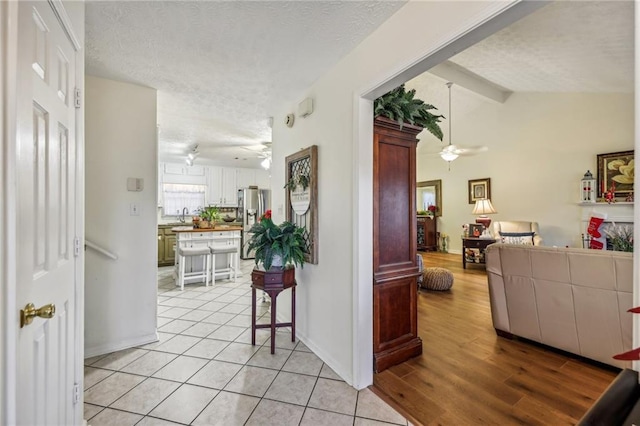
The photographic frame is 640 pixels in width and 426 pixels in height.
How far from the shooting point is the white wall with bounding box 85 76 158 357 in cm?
238

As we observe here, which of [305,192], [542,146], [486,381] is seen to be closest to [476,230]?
[542,146]

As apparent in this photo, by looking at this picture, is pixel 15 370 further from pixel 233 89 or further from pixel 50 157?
pixel 233 89

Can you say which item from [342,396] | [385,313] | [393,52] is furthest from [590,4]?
[342,396]

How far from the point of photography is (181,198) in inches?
265

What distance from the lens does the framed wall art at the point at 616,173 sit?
443cm


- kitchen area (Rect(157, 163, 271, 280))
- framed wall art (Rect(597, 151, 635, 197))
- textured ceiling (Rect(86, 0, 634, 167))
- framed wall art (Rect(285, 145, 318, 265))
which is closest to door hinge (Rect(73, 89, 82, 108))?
textured ceiling (Rect(86, 0, 634, 167))

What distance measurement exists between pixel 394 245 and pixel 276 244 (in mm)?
993

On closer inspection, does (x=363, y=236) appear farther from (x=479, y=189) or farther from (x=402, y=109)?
(x=479, y=189)

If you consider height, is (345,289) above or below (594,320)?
above

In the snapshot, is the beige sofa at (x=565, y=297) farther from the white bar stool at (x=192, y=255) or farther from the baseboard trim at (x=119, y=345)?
the white bar stool at (x=192, y=255)

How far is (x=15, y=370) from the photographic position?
0.80m

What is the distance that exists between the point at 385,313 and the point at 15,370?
1961 millimetres

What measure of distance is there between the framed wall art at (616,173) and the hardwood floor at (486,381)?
12.8 feet

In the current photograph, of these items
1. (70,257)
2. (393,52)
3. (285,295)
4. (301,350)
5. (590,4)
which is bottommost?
(301,350)
